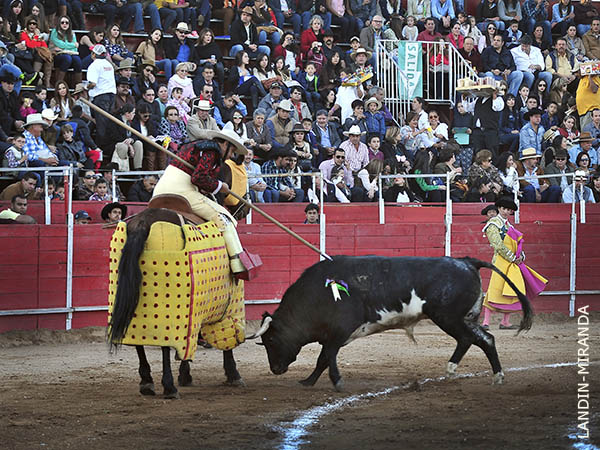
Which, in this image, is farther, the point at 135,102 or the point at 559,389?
the point at 135,102

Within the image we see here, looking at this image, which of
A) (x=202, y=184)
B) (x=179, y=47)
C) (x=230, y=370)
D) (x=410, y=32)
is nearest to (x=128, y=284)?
(x=202, y=184)

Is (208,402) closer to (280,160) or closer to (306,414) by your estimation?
(306,414)

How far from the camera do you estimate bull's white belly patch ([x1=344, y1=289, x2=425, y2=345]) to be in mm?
6777

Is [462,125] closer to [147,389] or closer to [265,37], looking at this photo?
[265,37]

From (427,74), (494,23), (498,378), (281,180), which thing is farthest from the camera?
(494,23)

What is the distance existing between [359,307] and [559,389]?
4.69 feet

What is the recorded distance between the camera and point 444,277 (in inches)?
267

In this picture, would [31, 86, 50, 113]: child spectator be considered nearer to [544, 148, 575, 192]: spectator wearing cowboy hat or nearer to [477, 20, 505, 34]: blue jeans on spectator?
[544, 148, 575, 192]: spectator wearing cowboy hat

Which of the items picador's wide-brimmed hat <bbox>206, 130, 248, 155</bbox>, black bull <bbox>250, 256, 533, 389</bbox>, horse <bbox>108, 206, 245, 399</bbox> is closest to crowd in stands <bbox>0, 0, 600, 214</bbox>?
picador's wide-brimmed hat <bbox>206, 130, 248, 155</bbox>

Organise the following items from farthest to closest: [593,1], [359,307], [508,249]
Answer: [593,1]
[508,249]
[359,307]

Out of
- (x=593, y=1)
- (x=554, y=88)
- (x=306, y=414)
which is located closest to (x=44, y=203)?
(x=306, y=414)

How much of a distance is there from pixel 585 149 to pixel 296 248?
6684 mm

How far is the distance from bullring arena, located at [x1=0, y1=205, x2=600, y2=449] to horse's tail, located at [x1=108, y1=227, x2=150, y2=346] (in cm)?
50

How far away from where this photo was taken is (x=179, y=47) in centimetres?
1463
